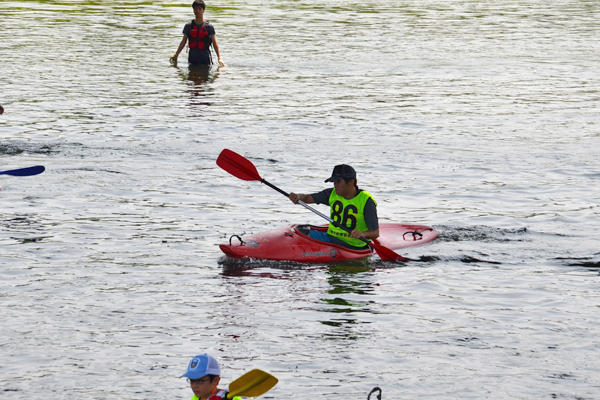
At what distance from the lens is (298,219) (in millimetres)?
13148

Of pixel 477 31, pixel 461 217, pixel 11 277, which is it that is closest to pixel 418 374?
pixel 11 277

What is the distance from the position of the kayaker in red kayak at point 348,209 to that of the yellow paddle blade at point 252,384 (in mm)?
5178

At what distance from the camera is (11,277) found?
33.7 feet

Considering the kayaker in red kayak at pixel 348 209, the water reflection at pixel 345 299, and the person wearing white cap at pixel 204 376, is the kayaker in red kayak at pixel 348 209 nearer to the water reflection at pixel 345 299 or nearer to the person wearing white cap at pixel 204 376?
the water reflection at pixel 345 299

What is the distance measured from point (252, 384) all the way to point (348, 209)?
5500 millimetres

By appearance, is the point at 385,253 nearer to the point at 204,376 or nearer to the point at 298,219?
the point at 298,219

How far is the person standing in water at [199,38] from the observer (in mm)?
23406

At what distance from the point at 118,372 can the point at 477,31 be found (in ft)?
96.6

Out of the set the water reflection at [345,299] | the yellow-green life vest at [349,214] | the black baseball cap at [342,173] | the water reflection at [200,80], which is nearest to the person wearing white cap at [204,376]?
the water reflection at [345,299]

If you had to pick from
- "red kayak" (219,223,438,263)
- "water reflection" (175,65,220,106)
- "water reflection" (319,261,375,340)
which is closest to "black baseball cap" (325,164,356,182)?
"red kayak" (219,223,438,263)

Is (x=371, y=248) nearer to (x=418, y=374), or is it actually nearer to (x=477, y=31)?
(x=418, y=374)

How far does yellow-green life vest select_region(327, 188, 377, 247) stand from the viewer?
10953mm

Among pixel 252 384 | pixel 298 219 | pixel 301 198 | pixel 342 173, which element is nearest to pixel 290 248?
pixel 301 198

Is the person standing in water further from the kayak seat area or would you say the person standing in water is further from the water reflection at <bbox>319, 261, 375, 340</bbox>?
the water reflection at <bbox>319, 261, 375, 340</bbox>
